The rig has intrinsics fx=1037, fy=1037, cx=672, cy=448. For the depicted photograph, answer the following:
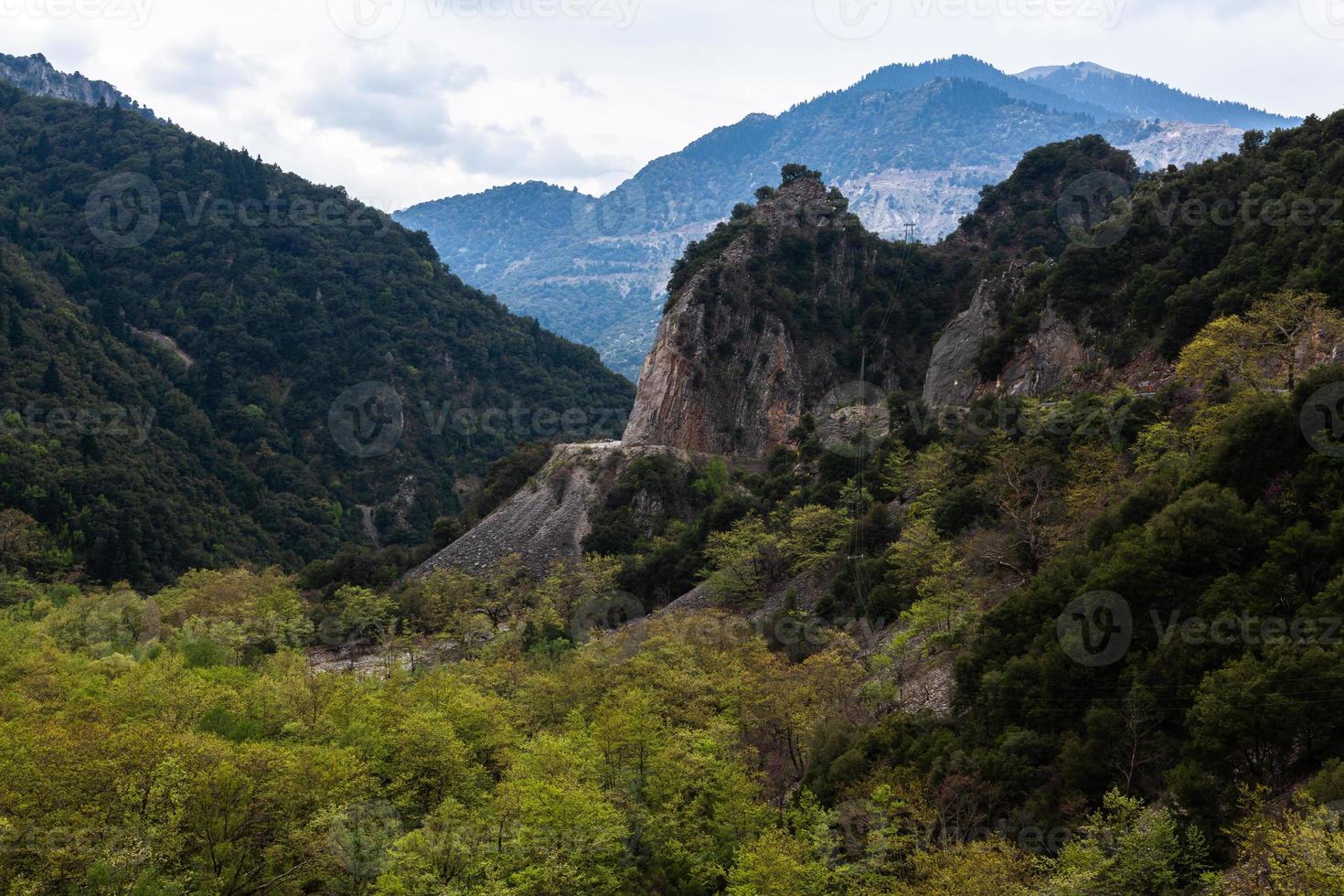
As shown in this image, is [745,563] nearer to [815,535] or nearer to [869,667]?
[815,535]

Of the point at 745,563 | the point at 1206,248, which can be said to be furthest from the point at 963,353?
the point at 745,563

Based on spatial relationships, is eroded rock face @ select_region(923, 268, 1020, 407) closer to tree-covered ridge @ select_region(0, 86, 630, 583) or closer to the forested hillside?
the forested hillside

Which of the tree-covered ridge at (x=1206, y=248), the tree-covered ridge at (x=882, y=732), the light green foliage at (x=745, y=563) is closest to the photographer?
the tree-covered ridge at (x=882, y=732)

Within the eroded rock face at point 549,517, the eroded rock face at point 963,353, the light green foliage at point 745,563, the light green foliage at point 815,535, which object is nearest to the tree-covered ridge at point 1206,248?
the eroded rock face at point 963,353

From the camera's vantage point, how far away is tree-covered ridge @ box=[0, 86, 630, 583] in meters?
112

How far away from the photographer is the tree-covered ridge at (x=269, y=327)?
11231cm

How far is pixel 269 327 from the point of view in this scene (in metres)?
133

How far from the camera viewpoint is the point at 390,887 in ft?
81.5

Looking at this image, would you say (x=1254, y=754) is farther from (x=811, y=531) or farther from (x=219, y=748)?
(x=811, y=531)

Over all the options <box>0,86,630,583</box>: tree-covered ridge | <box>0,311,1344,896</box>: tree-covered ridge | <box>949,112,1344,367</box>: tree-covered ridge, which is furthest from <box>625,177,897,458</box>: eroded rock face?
<box>0,311,1344,896</box>: tree-covered ridge

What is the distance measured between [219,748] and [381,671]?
24.1 m

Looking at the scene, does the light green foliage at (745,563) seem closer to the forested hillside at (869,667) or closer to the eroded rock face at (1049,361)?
the forested hillside at (869,667)

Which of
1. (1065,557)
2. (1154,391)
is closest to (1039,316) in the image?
(1154,391)

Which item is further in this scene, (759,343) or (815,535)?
(759,343)
